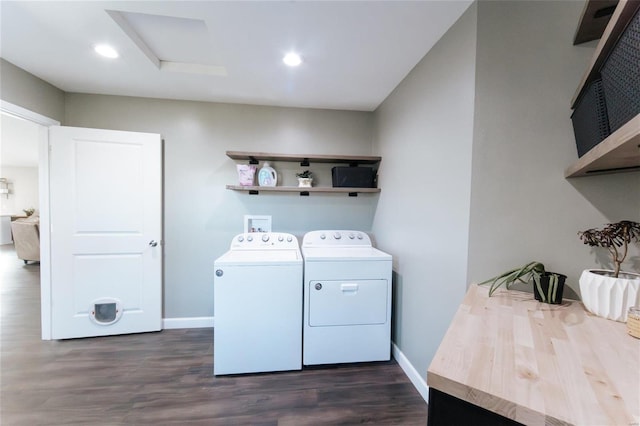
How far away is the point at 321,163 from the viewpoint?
2.79 meters

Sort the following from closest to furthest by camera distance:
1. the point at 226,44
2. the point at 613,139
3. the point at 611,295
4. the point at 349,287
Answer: the point at 613,139
the point at 611,295
the point at 226,44
the point at 349,287

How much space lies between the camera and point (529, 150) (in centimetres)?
127

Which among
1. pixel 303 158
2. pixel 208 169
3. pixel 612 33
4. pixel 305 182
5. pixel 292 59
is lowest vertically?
pixel 305 182

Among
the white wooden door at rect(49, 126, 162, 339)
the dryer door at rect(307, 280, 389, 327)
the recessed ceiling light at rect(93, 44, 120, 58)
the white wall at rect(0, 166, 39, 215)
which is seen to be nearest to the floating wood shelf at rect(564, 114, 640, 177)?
the dryer door at rect(307, 280, 389, 327)

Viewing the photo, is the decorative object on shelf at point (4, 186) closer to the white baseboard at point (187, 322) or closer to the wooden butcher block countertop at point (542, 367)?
the white baseboard at point (187, 322)

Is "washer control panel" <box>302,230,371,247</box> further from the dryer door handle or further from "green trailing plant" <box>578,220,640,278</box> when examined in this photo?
"green trailing plant" <box>578,220,640,278</box>

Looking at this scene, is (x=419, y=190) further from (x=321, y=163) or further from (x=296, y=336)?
(x=296, y=336)

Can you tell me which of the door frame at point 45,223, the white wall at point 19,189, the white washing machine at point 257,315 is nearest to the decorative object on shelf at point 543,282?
the white washing machine at point 257,315

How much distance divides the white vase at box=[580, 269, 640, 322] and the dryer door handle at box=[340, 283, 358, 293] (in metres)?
1.31

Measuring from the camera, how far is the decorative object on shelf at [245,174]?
251 cm

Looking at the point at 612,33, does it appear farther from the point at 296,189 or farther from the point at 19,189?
the point at 19,189

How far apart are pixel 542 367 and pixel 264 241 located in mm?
2165

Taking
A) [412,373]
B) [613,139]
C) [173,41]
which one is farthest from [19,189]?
[613,139]

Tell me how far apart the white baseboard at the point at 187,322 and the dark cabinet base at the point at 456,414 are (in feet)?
8.37
